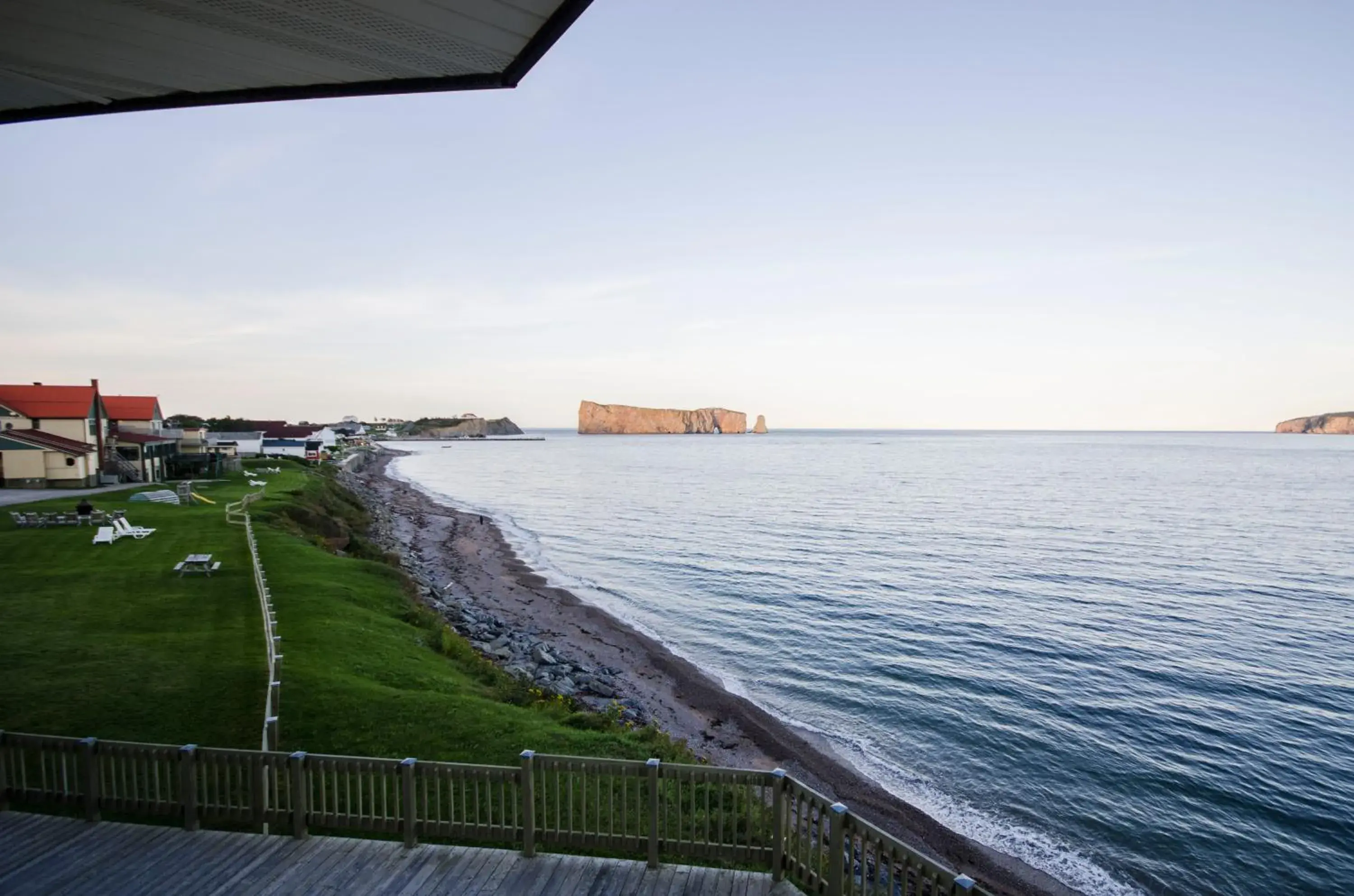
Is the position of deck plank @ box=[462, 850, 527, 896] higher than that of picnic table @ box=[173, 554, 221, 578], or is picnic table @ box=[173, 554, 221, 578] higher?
picnic table @ box=[173, 554, 221, 578]

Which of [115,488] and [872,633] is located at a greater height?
[115,488]

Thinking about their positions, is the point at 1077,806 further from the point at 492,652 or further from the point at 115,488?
the point at 115,488

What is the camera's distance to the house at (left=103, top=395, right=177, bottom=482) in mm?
60094

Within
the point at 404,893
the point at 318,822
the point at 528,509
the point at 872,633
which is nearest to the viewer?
the point at 404,893

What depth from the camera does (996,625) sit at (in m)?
34.1

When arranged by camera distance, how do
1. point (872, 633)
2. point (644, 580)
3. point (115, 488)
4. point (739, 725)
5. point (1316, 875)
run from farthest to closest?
1. point (115, 488)
2. point (644, 580)
3. point (872, 633)
4. point (739, 725)
5. point (1316, 875)

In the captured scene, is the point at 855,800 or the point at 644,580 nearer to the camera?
the point at 855,800

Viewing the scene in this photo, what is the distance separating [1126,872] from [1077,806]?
2.56 metres

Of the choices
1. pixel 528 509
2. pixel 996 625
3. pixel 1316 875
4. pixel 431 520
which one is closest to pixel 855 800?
pixel 1316 875

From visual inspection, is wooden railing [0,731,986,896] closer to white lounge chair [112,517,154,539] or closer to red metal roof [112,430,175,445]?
white lounge chair [112,517,154,539]

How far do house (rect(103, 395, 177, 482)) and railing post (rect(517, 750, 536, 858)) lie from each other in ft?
218

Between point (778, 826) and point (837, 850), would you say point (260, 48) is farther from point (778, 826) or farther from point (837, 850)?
point (778, 826)

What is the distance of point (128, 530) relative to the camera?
113 feet

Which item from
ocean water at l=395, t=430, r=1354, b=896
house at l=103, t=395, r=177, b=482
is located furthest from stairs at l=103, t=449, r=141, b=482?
ocean water at l=395, t=430, r=1354, b=896
